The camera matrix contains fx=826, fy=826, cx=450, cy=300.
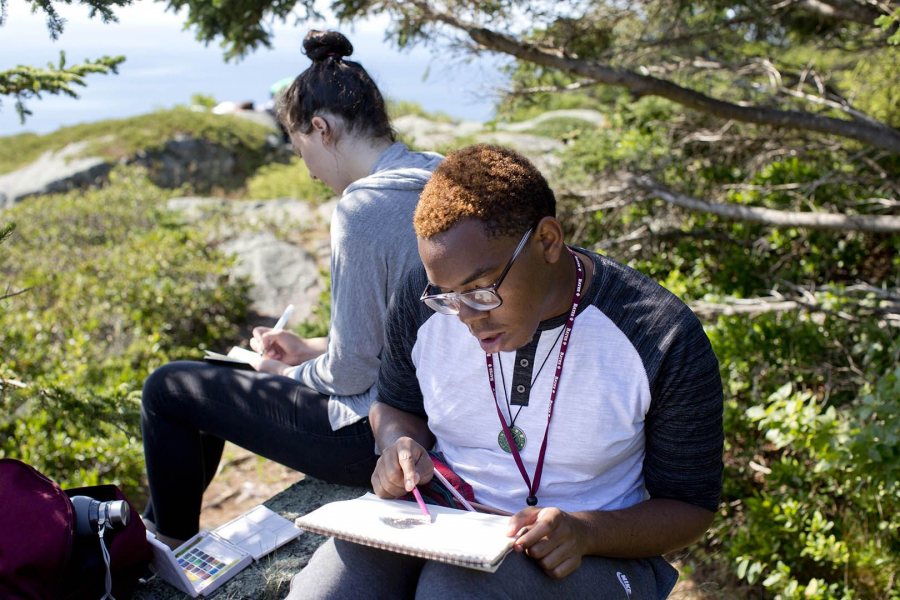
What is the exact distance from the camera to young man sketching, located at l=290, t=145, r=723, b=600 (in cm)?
175

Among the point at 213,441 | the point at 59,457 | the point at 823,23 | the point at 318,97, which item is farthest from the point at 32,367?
the point at 823,23

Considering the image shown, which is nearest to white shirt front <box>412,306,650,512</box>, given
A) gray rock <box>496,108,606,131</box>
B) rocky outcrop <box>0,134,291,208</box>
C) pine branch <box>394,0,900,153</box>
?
pine branch <box>394,0,900,153</box>

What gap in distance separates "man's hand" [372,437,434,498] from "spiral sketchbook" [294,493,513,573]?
3 cm

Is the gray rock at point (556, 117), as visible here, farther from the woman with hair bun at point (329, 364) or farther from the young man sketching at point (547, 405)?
the young man sketching at point (547, 405)

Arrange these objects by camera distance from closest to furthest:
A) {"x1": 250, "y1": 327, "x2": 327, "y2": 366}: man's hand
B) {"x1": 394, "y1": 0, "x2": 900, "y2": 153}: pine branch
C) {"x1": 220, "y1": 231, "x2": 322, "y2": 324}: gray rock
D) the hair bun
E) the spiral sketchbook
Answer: the spiral sketchbook → the hair bun → {"x1": 250, "y1": 327, "x2": 327, "y2": 366}: man's hand → {"x1": 394, "y1": 0, "x2": 900, "y2": 153}: pine branch → {"x1": 220, "y1": 231, "x2": 322, "y2": 324}: gray rock

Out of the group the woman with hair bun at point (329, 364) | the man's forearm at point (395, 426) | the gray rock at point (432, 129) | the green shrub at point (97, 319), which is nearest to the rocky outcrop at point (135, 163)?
the green shrub at point (97, 319)

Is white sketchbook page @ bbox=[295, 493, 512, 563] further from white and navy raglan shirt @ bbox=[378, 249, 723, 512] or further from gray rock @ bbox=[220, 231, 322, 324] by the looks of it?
gray rock @ bbox=[220, 231, 322, 324]

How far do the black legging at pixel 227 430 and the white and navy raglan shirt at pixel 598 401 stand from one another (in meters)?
0.59

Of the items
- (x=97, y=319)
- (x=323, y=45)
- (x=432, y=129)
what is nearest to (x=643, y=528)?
(x=323, y=45)

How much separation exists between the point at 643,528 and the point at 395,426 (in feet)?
2.28

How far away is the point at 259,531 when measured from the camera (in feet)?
8.69

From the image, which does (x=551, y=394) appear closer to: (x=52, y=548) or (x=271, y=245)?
(x=52, y=548)

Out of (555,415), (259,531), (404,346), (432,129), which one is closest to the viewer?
(555,415)

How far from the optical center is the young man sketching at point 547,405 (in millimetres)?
1755
